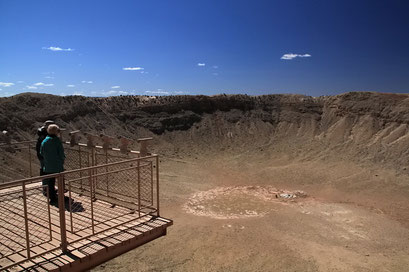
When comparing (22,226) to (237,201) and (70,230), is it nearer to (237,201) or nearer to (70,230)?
(70,230)

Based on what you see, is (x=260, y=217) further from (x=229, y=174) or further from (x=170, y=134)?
(x=170, y=134)

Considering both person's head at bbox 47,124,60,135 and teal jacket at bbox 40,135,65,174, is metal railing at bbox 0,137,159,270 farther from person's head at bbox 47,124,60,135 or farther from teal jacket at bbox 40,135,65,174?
person's head at bbox 47,124,60,135

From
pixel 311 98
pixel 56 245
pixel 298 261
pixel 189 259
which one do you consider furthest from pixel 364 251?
pixel 311 98

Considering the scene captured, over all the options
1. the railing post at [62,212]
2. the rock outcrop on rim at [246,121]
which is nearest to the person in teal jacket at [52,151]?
the railing post at [62,212]

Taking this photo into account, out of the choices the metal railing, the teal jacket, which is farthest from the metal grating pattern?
the teal jacket

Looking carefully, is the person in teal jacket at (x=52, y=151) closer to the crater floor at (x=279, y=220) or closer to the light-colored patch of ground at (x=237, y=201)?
the crater floor at (x=279, y=220)
